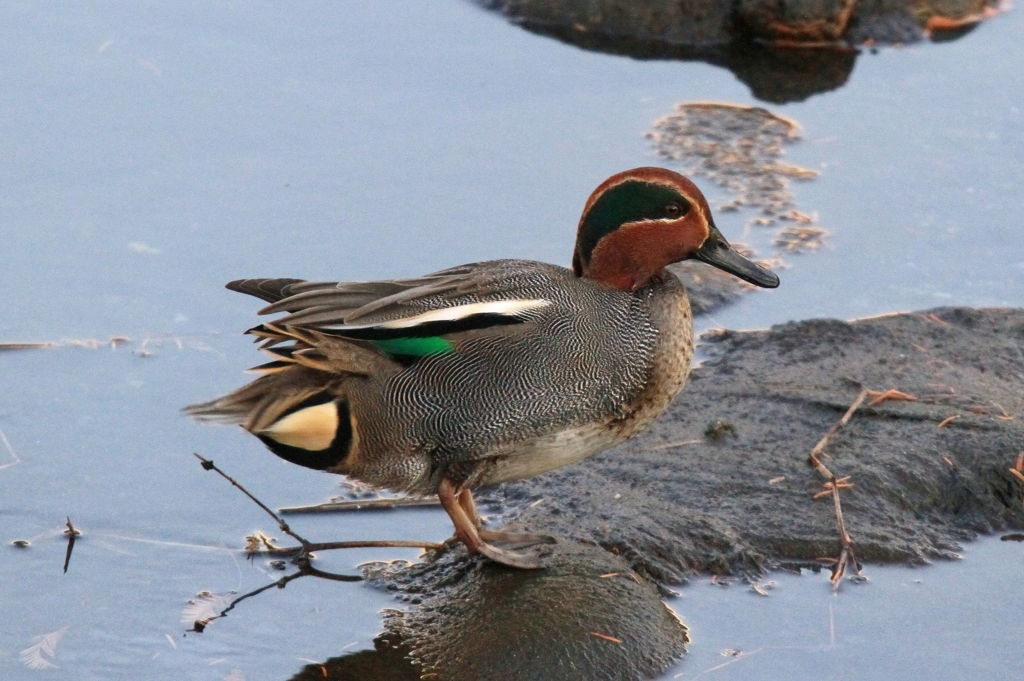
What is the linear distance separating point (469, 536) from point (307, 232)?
237 centimetres

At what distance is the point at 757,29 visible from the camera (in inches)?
330

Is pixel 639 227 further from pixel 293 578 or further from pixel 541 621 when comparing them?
pixel 293 578

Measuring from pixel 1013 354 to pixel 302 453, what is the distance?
3034 millimetres

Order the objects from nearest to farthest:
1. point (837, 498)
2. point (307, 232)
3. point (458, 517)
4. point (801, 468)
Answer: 1. point (458, 517)
2. point (837, 498)
3. point (801, 468)
4. point (307, 232)

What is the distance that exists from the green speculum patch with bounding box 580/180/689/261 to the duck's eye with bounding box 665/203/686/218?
10mm

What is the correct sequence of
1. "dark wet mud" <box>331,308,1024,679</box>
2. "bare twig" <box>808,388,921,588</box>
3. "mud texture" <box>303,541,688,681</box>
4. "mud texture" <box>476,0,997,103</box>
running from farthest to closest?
"mud texture" <box>476,0,997,103</box>, "bare twig" <box>808,388,921,588</box>, "dark wet mud" <box>331,308,1024,679</box>, "mud texture" <box>303,541,688,681</box>

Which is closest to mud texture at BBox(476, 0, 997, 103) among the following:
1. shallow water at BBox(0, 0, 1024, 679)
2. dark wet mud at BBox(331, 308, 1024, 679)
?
shallow water at BBox(0, 0, 1024, 679)

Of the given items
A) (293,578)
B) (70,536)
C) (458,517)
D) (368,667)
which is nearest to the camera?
(368,667)

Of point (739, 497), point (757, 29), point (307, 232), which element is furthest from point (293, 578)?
point (757, 29)

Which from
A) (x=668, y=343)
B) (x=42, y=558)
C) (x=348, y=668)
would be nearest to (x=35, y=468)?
(x=42, y=558)

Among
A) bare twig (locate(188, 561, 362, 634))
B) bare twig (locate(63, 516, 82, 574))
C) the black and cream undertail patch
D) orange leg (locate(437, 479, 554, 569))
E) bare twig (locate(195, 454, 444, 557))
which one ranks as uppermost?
the black and cream undertail patch

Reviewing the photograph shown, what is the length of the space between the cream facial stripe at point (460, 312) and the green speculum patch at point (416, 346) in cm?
5

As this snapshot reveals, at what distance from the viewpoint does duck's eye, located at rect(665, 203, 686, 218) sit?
4.50m

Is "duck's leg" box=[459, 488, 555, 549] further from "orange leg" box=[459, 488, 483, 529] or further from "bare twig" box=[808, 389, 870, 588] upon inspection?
"bare twig" box=[808, 389, 870, 588]
